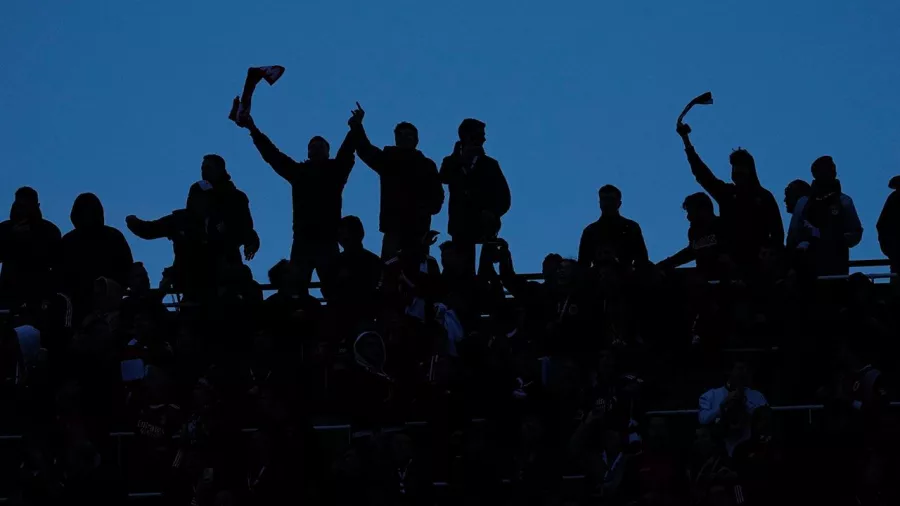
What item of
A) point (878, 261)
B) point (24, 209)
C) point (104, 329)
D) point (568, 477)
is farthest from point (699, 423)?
point (24, 209)

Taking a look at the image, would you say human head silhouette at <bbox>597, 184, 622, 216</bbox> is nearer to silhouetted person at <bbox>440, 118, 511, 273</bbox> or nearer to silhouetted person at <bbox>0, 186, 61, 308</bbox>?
silhouetted person at <bbox>440, 118, 511, 273</bbox>

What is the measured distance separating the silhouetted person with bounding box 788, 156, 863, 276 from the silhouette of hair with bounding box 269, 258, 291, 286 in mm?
4768

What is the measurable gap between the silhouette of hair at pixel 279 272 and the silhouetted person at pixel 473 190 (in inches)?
64.8

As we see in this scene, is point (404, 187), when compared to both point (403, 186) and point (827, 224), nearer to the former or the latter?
point (403, 186)

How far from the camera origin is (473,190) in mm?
18312

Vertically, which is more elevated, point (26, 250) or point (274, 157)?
point (274, 157)

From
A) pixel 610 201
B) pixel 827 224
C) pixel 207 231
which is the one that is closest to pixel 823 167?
pixel 827 224

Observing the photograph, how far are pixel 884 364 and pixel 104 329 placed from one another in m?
7.03

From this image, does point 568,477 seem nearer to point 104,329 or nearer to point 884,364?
point 884,364

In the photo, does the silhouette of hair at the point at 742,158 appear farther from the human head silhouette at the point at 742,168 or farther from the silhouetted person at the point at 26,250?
the silhouetted person at the point at 26,250

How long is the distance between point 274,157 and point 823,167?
5.37 metres

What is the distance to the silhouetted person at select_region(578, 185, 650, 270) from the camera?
17.6 meters

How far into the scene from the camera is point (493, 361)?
16.8 metres

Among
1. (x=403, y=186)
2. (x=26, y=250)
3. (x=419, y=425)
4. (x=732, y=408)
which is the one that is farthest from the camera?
(x=403, y=186)
